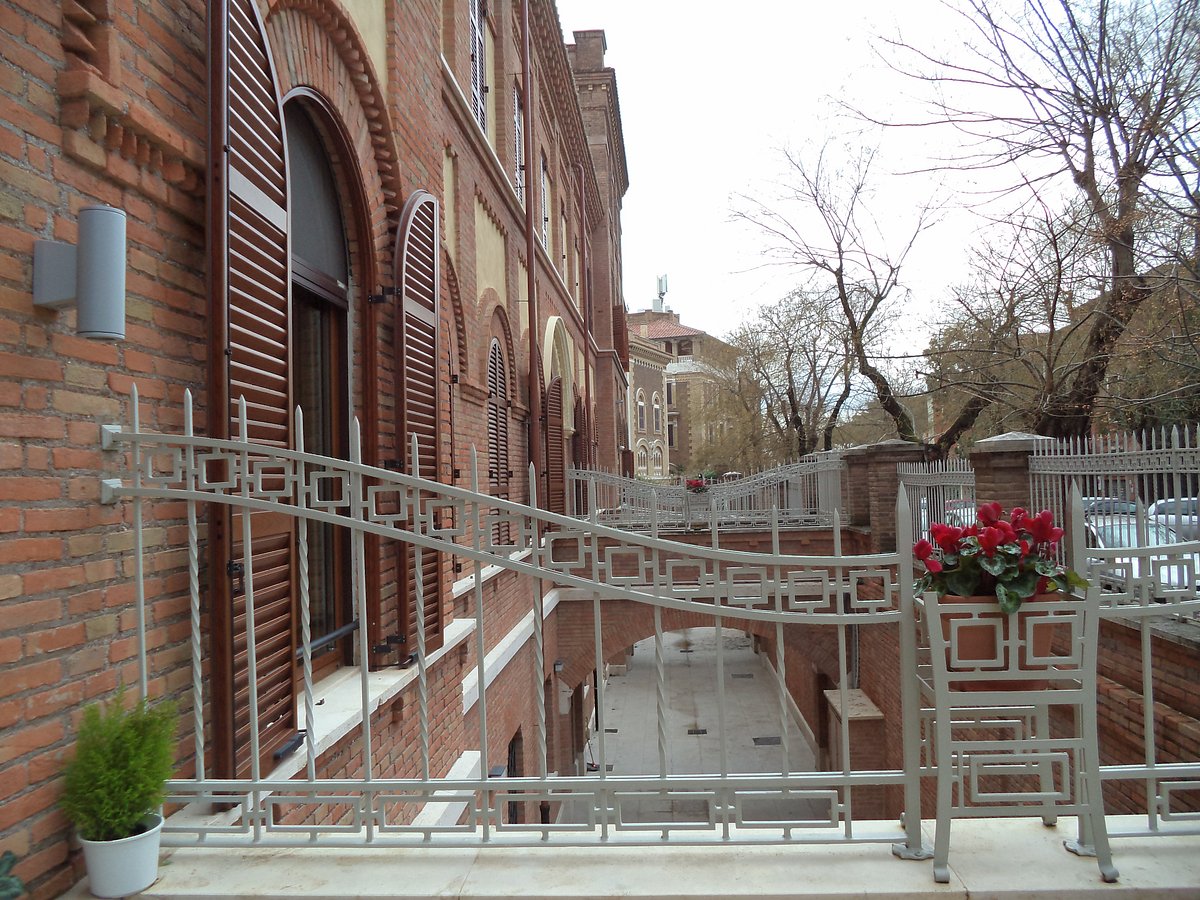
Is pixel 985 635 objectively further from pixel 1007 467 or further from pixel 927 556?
pixel 1007 467

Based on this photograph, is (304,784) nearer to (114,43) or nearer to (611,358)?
(114,43)

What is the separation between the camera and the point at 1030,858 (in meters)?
2.54

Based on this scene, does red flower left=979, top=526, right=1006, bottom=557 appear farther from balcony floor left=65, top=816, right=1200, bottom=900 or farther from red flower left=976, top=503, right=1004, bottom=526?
balcony floor left=65, top=816, right=1200, bottom=900

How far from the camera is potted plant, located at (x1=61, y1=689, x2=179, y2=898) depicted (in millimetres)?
2256

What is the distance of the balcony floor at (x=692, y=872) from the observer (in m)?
2.37

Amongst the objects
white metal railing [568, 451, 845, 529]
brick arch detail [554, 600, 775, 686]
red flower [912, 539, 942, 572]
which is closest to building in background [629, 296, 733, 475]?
white metal railing [568, 451, 845, 529]

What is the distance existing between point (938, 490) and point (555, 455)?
6.89m

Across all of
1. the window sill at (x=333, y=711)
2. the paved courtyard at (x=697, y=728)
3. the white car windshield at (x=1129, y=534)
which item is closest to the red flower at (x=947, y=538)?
the window sill at (x=333, y=711)


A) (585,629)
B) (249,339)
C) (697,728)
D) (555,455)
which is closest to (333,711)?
(249,339)

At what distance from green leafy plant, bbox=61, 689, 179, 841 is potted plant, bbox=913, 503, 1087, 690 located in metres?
2.56

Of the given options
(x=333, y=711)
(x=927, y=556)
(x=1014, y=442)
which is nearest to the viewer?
(x=927, y=556)

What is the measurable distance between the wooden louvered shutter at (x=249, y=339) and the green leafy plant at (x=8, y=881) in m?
0.78

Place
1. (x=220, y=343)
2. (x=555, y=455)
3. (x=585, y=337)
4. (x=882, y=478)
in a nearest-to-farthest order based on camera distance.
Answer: (x=220, y=343), (x=882, y=478), (x=555, y=455), (x=585, y=337)

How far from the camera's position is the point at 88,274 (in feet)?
7.57
